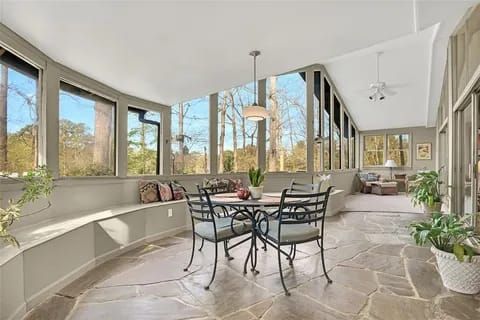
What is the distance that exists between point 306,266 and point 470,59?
2871mm

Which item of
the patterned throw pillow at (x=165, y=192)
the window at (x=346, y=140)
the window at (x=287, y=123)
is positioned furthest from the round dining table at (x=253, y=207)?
the window at (x=346, y=140)

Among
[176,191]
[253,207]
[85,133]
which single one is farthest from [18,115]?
[176,191]

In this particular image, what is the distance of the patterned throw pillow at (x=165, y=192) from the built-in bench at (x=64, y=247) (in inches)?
8.7

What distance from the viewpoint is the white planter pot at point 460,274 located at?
251cm

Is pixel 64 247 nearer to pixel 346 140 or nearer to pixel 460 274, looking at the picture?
pixel 460 274

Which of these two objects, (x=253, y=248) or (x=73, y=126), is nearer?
(x=253, y=248)

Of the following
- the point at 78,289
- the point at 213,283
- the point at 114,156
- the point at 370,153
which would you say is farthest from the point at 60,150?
the point at 370,153

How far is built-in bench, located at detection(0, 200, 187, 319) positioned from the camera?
A: 2.16 meters

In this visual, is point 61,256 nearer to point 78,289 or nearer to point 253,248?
point 78,289

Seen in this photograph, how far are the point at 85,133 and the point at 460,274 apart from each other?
4.31 metres

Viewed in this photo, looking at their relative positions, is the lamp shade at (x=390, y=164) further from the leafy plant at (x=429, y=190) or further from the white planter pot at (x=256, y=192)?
the white planter pot at (x=256, y=192)

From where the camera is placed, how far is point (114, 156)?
459 cm

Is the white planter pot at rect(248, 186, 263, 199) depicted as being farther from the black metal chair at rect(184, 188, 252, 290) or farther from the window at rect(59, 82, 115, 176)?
the window at rect(59, 82, 115, 176)

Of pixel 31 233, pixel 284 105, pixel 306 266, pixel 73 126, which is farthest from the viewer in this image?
pixel 284 105
